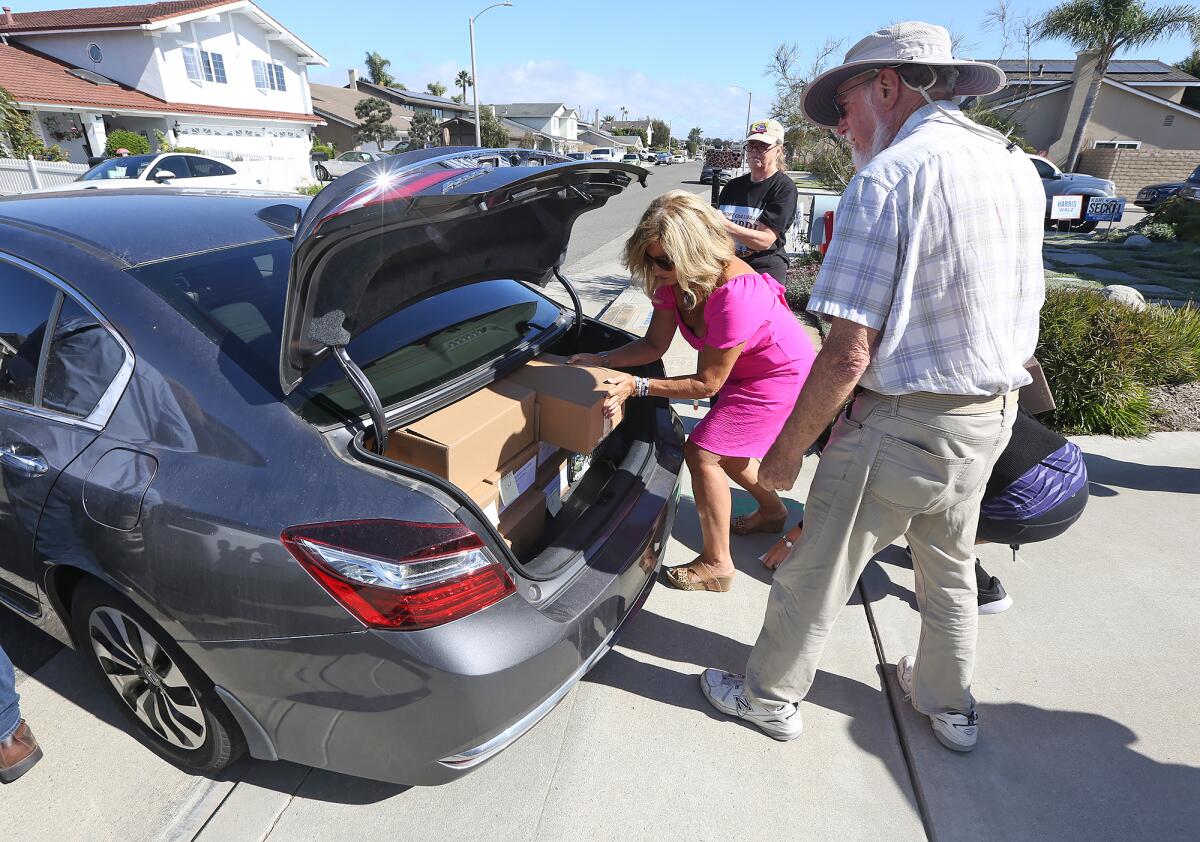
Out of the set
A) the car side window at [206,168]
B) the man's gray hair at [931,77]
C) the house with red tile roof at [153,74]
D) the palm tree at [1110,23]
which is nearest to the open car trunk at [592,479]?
the man's gray hair at [931,77]

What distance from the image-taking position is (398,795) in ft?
6.57

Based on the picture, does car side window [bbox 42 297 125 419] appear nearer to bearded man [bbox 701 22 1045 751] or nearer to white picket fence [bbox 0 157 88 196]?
bearded man [bbox 701 22 1045 751]

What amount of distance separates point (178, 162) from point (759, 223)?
12580 millimetres

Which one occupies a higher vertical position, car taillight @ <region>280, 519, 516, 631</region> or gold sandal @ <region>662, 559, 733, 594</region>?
car taillight @ <region>280, 519, 516, 631</region>

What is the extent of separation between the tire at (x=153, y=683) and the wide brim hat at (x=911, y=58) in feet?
7.77

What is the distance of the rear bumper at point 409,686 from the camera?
5.15 ft

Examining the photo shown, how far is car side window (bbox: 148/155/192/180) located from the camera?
1203 centimetres

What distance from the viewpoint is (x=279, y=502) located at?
157cm

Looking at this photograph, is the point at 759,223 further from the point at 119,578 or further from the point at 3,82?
the point at 3,82

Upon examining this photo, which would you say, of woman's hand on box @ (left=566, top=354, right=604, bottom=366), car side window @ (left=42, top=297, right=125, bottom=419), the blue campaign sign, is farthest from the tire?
the blue campaign sign

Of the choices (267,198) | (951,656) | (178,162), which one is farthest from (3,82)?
(951,656)

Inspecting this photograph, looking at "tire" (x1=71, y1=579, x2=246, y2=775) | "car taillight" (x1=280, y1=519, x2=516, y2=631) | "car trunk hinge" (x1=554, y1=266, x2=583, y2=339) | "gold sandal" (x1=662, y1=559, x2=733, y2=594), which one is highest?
"car trunk hinge" (x1=554, y1=266, x2=583, y2=339)

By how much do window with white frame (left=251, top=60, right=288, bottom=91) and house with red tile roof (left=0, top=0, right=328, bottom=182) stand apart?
0.19ft

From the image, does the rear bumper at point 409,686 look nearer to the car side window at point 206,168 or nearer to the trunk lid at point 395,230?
the trunk lid at point 395,230
